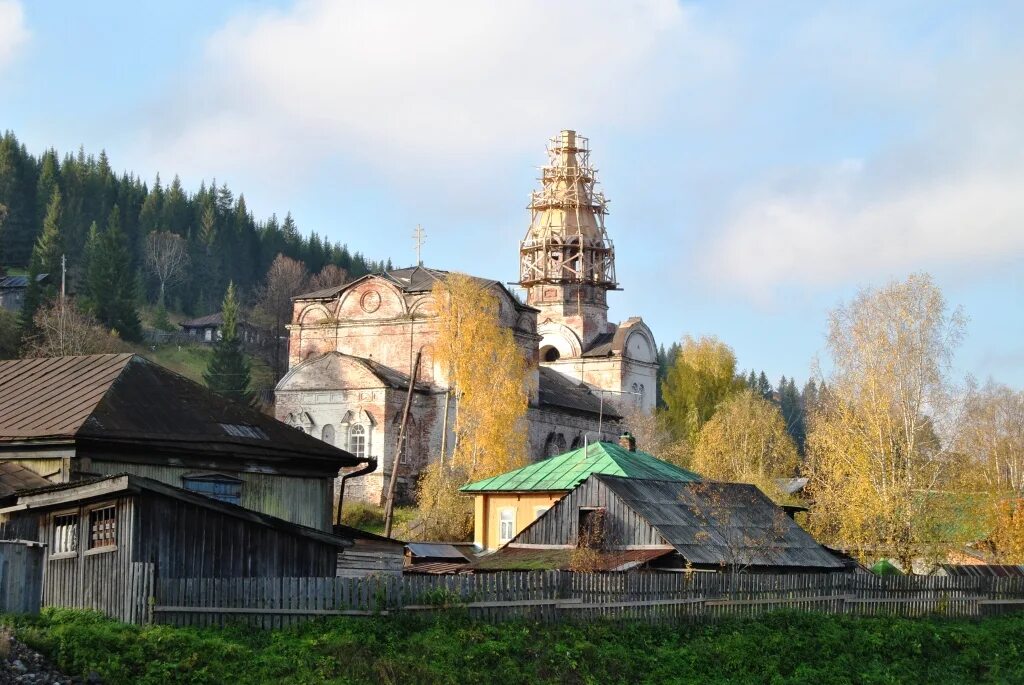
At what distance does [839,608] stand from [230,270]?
103 meters

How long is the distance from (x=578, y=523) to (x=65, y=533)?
1312 cm

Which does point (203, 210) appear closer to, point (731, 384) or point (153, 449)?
point (731, 384)

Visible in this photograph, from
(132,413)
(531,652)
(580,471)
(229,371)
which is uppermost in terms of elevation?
(229,371)

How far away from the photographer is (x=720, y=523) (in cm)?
3050

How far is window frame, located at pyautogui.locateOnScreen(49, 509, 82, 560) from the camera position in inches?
757

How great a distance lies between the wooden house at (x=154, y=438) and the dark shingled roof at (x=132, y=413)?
2cm

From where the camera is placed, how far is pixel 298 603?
19.2 meters

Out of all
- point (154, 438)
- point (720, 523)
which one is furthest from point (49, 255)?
point (154, 438)

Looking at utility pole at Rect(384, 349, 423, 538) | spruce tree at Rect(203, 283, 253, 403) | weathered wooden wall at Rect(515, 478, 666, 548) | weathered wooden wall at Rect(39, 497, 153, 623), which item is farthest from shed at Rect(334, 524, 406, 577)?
spruce tree at Rect(203, 283, 253, 403)

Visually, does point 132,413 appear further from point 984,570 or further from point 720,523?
point 984,570

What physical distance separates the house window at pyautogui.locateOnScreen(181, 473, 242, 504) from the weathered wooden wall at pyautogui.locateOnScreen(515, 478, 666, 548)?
25.9ft

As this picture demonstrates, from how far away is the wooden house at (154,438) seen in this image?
23.2 meters

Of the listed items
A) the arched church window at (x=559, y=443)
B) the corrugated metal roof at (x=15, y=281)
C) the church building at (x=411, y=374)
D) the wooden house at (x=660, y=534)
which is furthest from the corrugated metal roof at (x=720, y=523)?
the corrugated metal roof at (x=15, y=281)

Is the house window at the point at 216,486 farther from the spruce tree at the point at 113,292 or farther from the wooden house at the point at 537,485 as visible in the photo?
the spruce tree at the point at 113,292
